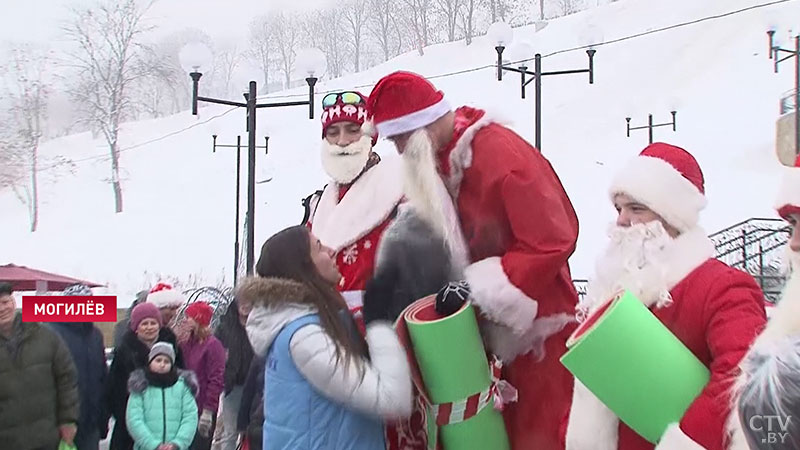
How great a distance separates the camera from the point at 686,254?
2.29 m

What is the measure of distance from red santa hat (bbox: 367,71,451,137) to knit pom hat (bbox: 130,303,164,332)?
145 inches

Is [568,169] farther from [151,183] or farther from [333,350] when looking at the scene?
[333,350]

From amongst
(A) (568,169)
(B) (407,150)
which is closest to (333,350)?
(B) (407,150)

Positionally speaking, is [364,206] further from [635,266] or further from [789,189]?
[789,189]

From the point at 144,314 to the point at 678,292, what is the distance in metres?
4.72

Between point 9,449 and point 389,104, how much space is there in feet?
12.4

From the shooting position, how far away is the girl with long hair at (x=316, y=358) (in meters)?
2.78

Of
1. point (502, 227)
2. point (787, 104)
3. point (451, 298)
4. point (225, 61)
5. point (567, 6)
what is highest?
point (567, 6)

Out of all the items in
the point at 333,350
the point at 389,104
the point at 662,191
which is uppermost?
the point at 389,104

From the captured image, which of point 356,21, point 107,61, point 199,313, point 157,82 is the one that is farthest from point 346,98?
point 356,21

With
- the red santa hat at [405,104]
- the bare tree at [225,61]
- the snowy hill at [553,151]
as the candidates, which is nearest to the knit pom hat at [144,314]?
the red santa hat at [405,104]

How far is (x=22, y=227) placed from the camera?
3641 cm

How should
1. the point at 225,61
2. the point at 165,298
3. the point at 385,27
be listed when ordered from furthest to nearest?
the point at 225,61
the point at 385,27
the point at 165,298

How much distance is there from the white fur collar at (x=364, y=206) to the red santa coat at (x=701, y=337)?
4.03 feet
